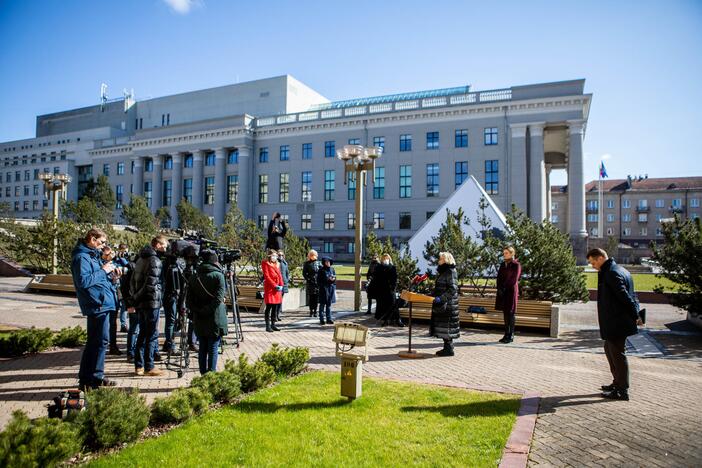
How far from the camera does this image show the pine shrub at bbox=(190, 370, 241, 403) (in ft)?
17.8

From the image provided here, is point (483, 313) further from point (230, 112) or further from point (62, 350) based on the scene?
point (230, 112)

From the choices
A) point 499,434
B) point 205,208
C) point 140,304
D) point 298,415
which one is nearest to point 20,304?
point 140,304

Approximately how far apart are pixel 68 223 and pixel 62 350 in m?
14.9

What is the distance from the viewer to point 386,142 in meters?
51.1

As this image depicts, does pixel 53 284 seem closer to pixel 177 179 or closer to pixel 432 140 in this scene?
pixel 432 140

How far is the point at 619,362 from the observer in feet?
19.8

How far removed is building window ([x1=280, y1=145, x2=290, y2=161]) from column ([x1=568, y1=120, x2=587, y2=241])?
103ft

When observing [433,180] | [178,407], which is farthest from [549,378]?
[433,180]

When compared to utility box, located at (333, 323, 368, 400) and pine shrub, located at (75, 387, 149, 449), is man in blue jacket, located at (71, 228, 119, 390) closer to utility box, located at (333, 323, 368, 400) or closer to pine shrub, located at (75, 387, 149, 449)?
pine shrub, located at (75, 387, 149, 449)

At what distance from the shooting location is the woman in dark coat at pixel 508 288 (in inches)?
380

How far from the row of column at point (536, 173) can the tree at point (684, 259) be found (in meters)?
32.8

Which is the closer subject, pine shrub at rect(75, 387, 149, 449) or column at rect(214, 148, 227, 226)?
pine shrub at rect(75, 387, 149, 449)

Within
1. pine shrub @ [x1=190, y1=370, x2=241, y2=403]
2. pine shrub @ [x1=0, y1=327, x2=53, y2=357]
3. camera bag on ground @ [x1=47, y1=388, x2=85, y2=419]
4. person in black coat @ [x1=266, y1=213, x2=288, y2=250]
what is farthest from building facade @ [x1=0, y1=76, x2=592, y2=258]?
camera bag on ground @ [x1=47, y1=388, x2=85, y2=419]

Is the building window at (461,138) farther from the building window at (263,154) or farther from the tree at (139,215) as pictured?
the tree at (139,215)
